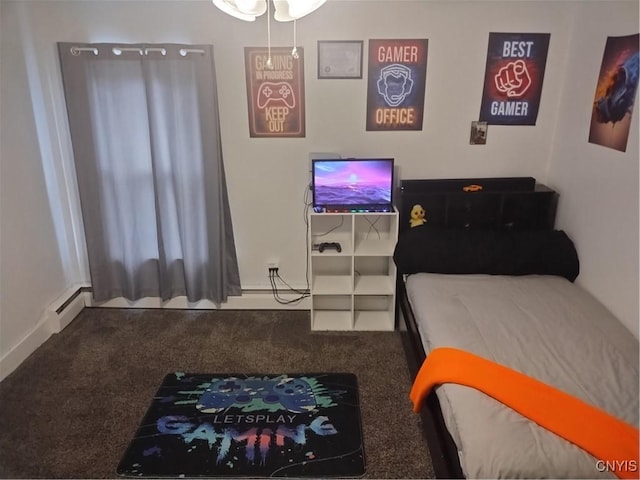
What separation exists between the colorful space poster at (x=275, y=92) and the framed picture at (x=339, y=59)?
0.43ft

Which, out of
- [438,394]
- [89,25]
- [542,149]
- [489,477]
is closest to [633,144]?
[542,149]

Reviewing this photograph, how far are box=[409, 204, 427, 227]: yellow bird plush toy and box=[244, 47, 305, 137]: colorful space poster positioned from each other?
0.86 metres

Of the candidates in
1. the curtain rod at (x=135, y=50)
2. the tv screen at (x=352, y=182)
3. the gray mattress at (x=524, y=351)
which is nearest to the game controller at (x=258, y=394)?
the gray mattress at (x=524, y=351)

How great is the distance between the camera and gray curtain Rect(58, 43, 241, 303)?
287 centimetres

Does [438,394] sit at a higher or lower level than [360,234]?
lower

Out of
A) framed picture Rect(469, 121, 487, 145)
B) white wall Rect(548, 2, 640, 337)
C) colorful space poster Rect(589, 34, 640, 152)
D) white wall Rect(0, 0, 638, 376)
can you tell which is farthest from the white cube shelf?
colorful space poster Rect(589, 34, 640, 152)

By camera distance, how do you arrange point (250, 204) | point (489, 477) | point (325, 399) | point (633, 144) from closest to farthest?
1. point (489, 477)
2. point (633, 144)
3. point (325, 399)
4. point (250, 204)

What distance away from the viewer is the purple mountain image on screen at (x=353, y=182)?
9.44ft

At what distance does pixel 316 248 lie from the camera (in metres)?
3.10

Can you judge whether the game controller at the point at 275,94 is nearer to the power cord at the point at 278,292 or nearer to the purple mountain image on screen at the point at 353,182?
the purple mountain image on screen at the point at 353,182

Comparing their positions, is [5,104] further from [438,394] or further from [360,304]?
[438,394]

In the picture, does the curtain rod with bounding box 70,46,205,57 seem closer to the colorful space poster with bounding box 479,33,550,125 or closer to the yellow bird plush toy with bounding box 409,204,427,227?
the yellow bird plush toy with bounding box 409,204,427,227

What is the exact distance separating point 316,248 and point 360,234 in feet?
1.11

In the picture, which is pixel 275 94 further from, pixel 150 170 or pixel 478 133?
pixel 478 133
